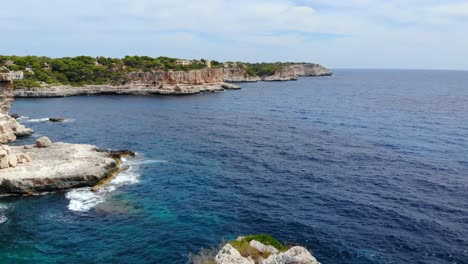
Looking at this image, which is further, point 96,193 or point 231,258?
point 96,193

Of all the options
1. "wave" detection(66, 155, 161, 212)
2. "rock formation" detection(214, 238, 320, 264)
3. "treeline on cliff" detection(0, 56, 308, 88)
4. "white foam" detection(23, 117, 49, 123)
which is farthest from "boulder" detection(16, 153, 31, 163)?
"treeline on cliff" detection(0, 56, 308, 88)

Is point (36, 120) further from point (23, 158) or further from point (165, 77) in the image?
point (165, 77)

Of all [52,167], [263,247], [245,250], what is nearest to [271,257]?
[245,250]

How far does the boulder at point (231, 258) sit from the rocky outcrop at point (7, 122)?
64957 millimetres

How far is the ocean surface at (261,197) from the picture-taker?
37.8 meters

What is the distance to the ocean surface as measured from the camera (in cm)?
3781

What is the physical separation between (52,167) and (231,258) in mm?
37894

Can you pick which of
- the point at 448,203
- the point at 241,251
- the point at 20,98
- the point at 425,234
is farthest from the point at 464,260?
the point at 20,98

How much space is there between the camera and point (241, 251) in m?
29.7

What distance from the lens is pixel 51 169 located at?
54469 mm

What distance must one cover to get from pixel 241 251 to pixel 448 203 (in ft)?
104

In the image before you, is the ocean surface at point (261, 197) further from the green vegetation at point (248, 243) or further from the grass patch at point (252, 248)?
the grass patch at point (252, 248)

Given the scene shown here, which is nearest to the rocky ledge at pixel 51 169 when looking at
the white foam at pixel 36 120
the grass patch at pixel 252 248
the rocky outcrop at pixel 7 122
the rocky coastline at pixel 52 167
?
the rocky coastline at pixel 52 167

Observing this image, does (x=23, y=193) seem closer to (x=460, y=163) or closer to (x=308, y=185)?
(x=308, y=185)
